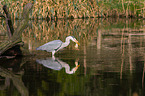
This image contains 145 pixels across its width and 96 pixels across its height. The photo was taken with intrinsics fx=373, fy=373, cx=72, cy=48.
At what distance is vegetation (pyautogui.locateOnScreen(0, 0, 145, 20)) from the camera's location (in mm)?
43812

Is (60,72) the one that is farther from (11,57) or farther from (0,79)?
(11,57)

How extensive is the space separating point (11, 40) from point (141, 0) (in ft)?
133

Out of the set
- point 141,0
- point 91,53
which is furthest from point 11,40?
point 141,0

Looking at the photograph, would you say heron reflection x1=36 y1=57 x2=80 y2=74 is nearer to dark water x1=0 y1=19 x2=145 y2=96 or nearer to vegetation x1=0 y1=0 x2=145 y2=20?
dark water x1=0 y1=19 x2=145 y2=96

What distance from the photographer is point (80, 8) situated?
1813 inches

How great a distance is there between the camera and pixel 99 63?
12.3 metres

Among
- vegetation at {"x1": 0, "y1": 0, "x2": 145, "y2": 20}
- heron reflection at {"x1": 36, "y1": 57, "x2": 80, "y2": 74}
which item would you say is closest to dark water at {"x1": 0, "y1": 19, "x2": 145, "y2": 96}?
heron reflection at {"x1": 36, "y1": 57, "x2": 80, "y2": 74}

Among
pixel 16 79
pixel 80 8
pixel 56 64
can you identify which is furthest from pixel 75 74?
pixel 80 8

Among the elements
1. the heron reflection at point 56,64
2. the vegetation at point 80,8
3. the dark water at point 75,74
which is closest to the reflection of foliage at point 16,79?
the dark water at point 75,74

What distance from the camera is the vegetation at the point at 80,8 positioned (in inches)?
1725

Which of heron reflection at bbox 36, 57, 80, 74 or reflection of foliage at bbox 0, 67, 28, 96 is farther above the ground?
reflection of foliage at bbox 0, 67, 28, 96

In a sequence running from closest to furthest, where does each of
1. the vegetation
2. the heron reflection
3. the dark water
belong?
the dark water
the heron reflection
the vegetation

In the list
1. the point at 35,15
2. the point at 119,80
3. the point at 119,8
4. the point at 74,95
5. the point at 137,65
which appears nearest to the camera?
the point at 74,95

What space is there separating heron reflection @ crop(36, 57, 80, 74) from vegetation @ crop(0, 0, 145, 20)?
1181 inches
